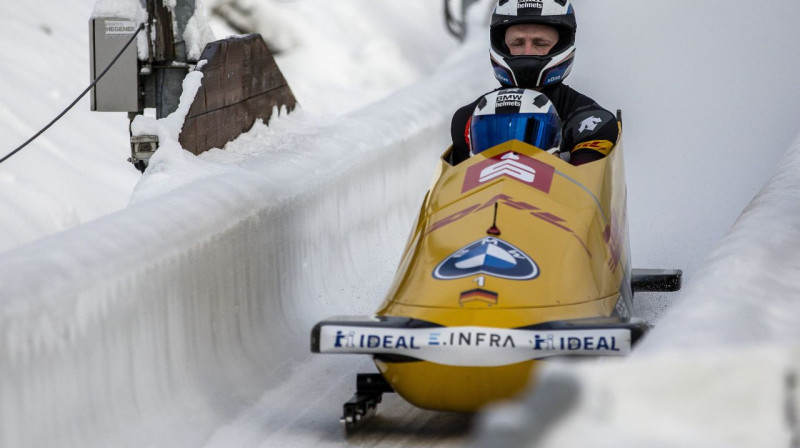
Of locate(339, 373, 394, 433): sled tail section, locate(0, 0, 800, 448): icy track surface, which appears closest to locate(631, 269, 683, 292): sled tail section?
locate(0, 0, 800, 448): icy track surface

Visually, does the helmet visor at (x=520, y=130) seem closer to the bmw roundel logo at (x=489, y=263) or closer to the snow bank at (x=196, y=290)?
the bmw roundel logo at (x=489, y=263)

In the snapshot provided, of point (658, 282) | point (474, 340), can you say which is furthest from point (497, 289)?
point (658, 282)

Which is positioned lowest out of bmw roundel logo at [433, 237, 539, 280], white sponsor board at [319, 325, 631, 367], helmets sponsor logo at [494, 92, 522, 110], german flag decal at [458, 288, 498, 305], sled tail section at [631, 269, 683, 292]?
sled tail section at [631, 269, 683, 292]

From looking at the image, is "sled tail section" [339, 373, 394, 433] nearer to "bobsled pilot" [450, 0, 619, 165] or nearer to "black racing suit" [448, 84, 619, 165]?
"black racing suit" [448, 84, 619, 165]

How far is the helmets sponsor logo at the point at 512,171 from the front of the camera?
10.9 ft

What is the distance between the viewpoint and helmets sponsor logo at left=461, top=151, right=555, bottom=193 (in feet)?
10.9

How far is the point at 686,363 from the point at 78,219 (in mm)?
8142

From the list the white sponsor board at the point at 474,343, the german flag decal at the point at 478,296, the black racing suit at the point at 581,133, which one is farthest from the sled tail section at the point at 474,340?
the black racing suit at the point at 581,133

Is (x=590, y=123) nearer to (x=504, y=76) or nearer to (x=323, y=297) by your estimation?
(x=504, y=76)

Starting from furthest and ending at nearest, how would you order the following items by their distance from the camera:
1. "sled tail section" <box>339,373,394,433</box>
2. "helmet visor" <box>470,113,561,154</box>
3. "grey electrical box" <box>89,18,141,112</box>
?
1. "grey electrical box" <box>89,18,141,112</box>
2. "helmet visor" <box>470,113,561,154</box>
3. "sled tail section" <box>339,373,394,433</box>

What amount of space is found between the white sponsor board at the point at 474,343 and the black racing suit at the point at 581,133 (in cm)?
122

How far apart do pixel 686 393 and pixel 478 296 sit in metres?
1.44

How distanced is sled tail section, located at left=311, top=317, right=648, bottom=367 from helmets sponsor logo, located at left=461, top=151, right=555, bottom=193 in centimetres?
69

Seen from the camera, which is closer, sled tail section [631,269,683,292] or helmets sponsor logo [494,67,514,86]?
sled tail section [631,269,683,292]
